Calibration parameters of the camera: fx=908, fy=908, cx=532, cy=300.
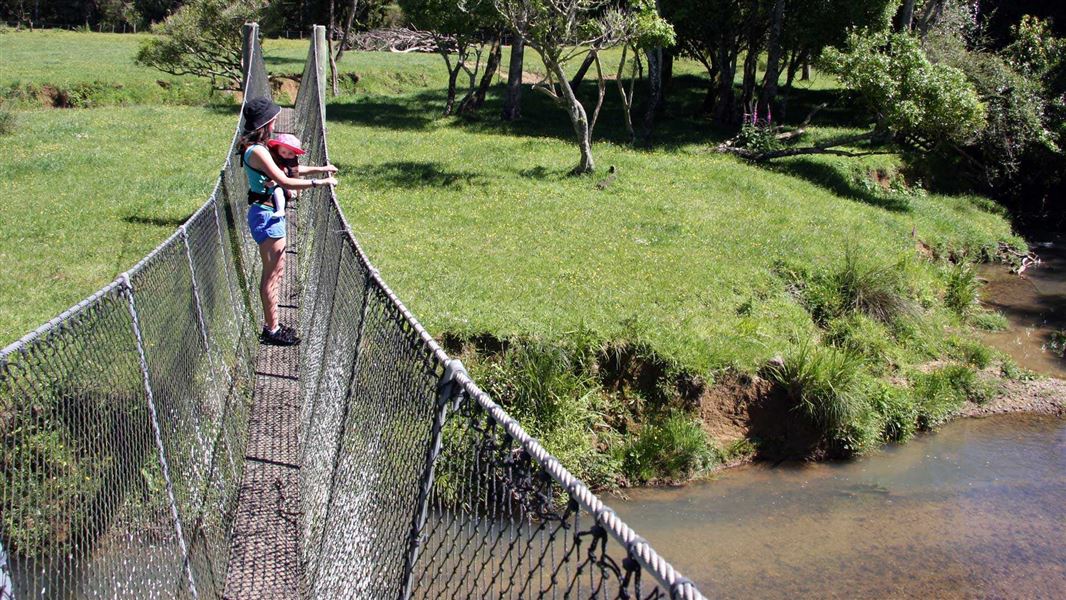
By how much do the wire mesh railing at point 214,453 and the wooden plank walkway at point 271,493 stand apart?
87 millimetres

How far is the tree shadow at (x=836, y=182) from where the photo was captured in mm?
17859

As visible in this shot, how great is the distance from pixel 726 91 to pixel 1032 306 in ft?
38.3

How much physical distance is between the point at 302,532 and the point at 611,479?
15.0 feet

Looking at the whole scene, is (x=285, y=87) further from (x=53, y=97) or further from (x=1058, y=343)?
(x=1058, y=343)

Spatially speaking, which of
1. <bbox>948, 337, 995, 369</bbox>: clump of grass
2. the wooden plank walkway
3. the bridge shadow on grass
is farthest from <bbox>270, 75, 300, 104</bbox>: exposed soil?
the wooden plank walkway

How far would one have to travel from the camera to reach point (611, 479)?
9.03 meters

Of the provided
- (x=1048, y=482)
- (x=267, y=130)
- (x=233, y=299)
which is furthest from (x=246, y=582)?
(x=1048, y=482)

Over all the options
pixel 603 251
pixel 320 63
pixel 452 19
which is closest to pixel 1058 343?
pixel 603 251

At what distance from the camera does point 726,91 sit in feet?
81.5

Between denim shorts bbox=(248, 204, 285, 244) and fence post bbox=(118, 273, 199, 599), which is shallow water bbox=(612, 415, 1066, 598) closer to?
denim shorts bbox=(248, 204, 285, 244)

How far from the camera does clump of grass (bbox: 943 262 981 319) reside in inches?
548

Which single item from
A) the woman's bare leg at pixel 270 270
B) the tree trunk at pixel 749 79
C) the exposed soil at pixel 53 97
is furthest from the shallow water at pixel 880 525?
the exposed soil at pixel 53 97

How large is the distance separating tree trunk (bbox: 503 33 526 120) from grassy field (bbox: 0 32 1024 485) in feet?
2.74

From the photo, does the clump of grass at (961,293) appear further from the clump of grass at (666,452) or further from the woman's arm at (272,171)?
the woman's arm at (272,171)
